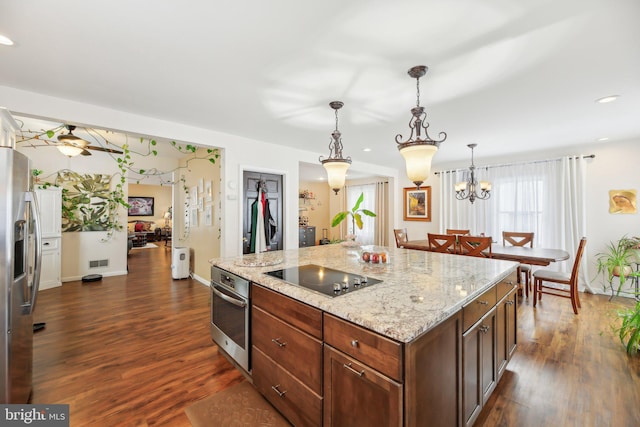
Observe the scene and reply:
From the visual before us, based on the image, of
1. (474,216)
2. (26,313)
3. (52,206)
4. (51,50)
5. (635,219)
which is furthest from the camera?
(474,216)

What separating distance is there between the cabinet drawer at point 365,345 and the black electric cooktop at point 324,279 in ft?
0.61

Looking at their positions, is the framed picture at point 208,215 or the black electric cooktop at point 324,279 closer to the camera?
the black electric cooktop at point 324,279

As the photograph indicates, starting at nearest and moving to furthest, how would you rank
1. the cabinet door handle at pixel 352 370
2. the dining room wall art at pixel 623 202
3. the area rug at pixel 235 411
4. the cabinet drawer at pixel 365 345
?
the cabinet drawer at pixel 365 345 → the cabinet door handle at pixel 352 370 → the area rug at pixel 235 411 → the dining room wall art at pixel 623 202

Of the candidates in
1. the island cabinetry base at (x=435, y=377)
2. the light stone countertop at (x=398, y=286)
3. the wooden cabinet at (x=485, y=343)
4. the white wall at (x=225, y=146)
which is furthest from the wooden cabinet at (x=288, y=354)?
the white wall at (x=225, y=146)

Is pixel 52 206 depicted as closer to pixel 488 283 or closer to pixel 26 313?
pixel 26 313

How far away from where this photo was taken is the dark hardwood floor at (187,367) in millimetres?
1723

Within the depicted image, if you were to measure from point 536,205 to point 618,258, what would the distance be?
4.39 feet

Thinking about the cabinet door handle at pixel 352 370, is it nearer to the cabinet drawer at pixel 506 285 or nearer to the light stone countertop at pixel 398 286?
the light stone countertop at pixel 398 286

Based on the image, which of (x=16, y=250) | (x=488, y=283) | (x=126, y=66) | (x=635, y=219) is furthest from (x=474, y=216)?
(x=16, y=250)

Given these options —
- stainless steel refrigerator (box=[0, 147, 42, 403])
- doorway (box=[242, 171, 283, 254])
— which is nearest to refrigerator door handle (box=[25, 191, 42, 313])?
stainless steel refrigerator (box=[0, 147, 42, 403])

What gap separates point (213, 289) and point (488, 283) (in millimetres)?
2119

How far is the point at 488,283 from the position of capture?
62.5 inches

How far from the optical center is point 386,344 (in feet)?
3.27

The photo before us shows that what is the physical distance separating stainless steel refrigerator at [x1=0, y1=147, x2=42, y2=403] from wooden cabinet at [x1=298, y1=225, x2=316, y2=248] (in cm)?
611
